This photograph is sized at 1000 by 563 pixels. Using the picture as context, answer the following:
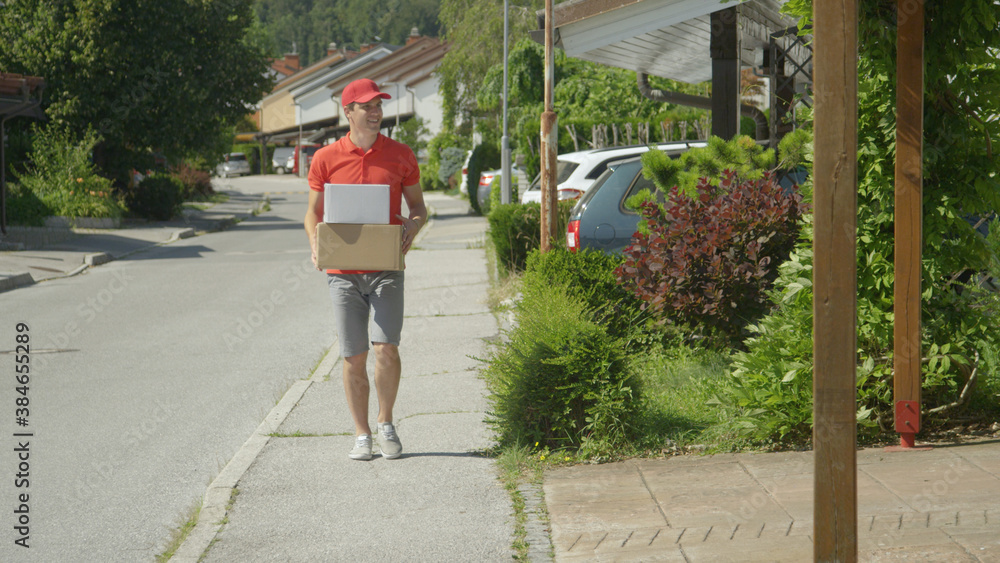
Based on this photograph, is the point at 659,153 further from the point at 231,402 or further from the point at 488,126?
the point at 488,126

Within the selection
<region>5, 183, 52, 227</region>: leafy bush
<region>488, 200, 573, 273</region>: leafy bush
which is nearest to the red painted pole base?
<region>488, 200, 573, 273</region>: leafy bush

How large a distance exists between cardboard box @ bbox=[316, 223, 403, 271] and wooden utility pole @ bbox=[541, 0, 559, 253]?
3.58 meters

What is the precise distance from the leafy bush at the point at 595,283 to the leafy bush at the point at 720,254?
47 centimetres

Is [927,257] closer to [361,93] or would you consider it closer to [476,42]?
[361,93]

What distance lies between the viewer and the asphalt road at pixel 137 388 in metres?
4.67

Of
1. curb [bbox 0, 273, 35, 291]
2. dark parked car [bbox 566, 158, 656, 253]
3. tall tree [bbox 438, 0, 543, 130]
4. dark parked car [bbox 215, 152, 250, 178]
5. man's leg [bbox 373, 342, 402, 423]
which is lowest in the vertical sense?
curb [bbox 0, 273, 35, 291]

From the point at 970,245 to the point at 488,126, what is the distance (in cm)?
3245

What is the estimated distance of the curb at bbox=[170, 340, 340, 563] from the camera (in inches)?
158

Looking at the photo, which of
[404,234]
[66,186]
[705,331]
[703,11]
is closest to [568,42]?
[703,11]

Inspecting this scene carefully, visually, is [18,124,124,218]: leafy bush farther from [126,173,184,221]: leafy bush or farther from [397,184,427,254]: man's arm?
[397,184,427,254]: man's arm

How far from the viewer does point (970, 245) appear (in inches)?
194

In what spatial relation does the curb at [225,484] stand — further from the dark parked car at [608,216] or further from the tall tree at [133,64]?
the tall tree at [133,64]

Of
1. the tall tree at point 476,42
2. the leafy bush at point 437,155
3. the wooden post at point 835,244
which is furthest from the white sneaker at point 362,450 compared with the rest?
the leafy bush at point 437,155

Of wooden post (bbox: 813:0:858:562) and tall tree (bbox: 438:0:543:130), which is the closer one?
wooden post (bbox: 813:0:858:562)
